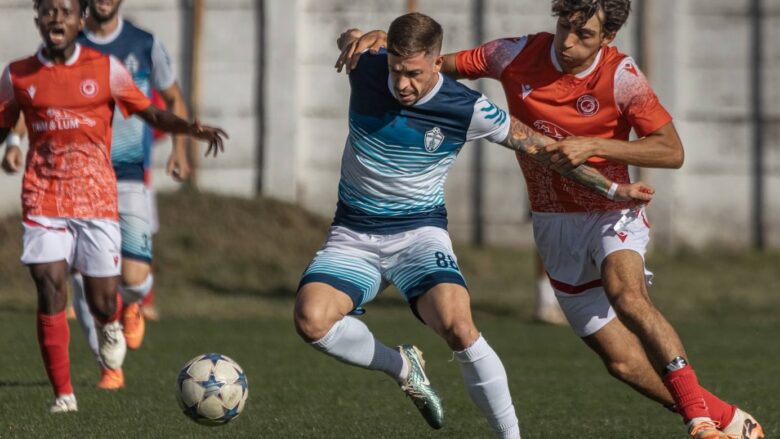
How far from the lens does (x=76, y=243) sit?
7.74 meters

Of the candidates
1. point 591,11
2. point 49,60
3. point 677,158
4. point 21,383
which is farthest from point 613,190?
point 21,383

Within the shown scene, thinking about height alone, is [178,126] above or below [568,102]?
below

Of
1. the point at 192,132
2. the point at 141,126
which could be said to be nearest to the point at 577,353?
the point at 141,126

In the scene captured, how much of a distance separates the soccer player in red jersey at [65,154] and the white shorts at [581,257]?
179 cm

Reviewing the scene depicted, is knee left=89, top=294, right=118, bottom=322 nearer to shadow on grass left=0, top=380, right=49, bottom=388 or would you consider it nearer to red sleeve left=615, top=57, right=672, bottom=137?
shadow on grass left=0, top=380, right=49, bottom=388

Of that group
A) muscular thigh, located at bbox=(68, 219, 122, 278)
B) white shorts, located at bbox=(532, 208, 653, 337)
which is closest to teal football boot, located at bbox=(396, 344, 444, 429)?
white shorts, located at bbox=(532, 208, 653, 337)

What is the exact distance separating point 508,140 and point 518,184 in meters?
9.86

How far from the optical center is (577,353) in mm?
10805

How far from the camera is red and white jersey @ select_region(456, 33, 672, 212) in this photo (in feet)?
21.9

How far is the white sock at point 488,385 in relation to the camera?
242 inches

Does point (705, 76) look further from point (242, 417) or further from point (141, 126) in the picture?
point (242, 417)

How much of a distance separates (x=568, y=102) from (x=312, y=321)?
5.29ft

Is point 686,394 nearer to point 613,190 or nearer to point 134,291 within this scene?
point 613,190

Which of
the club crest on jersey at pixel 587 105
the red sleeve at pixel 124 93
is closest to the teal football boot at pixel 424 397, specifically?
the club crest on jersey at pixel 587 105
